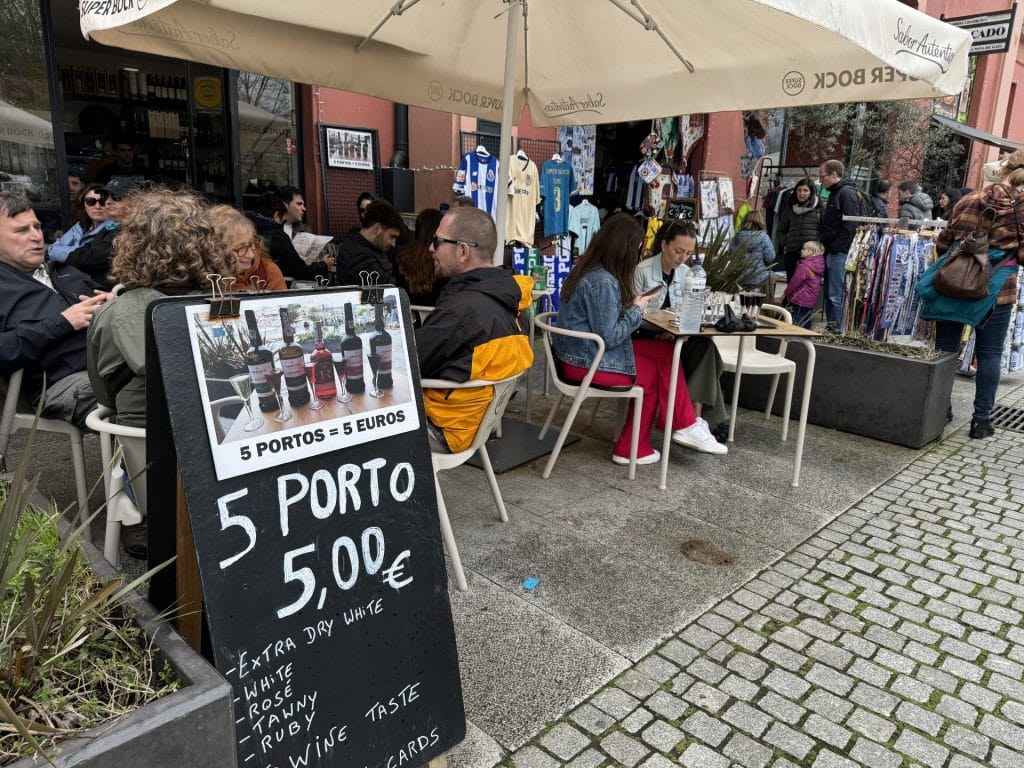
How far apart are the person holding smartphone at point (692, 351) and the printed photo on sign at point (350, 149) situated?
12.6 feet

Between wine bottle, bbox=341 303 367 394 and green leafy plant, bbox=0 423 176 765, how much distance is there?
0.62 meters

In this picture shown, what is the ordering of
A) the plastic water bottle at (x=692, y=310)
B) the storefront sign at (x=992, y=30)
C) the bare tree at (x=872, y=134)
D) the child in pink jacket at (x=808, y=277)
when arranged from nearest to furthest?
the plastic water bottle at (x=692, y=310) < the child in pink jacket at (x=808, y=277) < the storefront sign at (x=992, y=30) < the bare tree at (x=872, y=134)

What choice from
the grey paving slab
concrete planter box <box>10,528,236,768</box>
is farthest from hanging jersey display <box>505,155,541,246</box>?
concrete planter box <box>10,528,236,768</box>

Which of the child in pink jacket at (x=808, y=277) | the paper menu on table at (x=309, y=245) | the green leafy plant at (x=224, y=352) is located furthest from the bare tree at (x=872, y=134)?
the green leafy plant at (x=224, y=352)

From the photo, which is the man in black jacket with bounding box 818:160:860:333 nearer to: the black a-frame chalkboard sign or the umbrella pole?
the umbrella pole

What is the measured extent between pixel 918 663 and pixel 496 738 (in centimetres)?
159

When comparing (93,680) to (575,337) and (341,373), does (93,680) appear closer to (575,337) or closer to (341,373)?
(341,373)

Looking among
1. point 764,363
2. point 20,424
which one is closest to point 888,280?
point 764,363

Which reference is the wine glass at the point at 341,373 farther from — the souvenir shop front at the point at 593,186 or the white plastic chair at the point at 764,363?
the souvenir shop front at the point at 593,186

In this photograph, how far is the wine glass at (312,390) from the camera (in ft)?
5.35

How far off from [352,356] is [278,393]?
0.73 feet

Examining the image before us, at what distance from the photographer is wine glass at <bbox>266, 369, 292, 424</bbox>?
Result: 1563 mm

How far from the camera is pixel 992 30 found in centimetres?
948

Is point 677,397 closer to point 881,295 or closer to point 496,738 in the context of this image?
point 496,738
